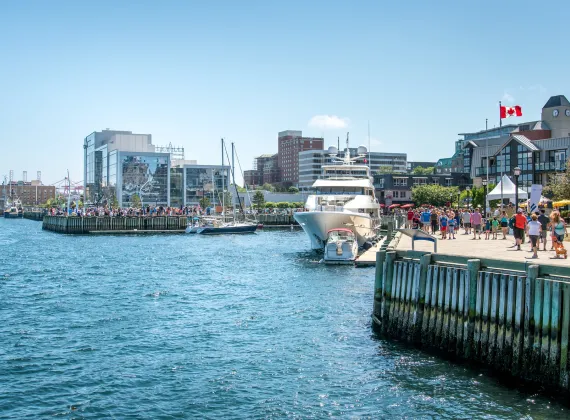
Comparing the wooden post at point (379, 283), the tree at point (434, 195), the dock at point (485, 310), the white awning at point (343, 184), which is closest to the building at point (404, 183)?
the tree at point (434, 195)

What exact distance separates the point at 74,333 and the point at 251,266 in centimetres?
2846

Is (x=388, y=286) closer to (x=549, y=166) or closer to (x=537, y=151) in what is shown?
(x=549, y=166)

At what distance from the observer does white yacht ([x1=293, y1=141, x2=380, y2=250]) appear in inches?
2217

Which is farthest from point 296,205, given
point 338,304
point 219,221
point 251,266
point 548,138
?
point 338,304

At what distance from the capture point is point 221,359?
74.7 ft

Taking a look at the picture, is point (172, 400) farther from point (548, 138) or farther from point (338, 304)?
point (548, 138)

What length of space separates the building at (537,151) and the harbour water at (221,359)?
53440 mm

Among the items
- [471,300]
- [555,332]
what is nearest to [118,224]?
[471,300]

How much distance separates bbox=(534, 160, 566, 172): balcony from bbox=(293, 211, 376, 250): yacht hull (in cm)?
3738

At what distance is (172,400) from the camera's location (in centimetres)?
1839

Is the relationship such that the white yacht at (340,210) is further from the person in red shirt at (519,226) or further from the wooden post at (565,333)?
the wooden post at (565,333)

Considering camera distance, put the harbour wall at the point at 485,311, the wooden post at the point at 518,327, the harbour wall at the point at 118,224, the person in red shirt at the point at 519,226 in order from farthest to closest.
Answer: the harbour wall at the point at 118,224, the person in red shirt at the point at 519,226, the wooden post at the point at 518,327, the harbour wall at the point at 485,311

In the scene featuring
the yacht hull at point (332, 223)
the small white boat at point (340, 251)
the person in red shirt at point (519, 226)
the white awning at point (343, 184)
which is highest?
the white awning at point (343, 184)

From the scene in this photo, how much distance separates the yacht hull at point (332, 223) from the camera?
184 ft
